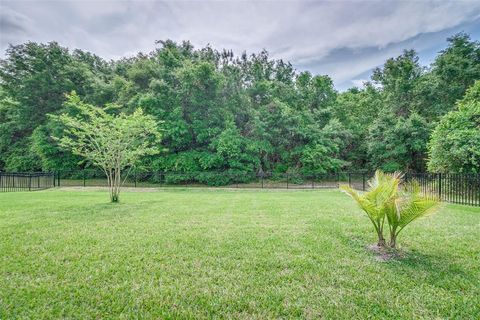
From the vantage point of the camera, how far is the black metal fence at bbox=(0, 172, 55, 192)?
1415cm

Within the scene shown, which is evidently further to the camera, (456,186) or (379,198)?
(456,186)

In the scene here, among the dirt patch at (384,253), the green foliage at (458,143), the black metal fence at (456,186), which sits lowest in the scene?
the dirt patch at (384,253)

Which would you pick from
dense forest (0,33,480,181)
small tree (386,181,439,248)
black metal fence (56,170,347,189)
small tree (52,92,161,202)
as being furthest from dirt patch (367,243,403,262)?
dense forest (0,33,480,181)

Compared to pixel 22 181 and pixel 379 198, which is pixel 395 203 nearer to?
pixel 379 198

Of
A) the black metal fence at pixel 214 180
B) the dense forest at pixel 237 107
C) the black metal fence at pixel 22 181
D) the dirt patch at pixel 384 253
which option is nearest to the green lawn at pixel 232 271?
the dirt patch at pixel 384 253

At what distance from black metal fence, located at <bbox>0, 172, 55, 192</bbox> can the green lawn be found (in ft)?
39.2

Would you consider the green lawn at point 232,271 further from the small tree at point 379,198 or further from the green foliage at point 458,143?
the green foliage at point 458,143

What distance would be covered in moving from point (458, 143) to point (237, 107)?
14845mm

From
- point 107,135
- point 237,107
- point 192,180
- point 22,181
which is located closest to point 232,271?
point 107,135

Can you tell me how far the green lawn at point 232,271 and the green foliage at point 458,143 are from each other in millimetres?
6520

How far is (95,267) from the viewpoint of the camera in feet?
10.3

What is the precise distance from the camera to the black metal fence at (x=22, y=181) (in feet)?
46.4

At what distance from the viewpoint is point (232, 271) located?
3.04 meters

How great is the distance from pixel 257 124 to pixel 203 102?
15.8ft
